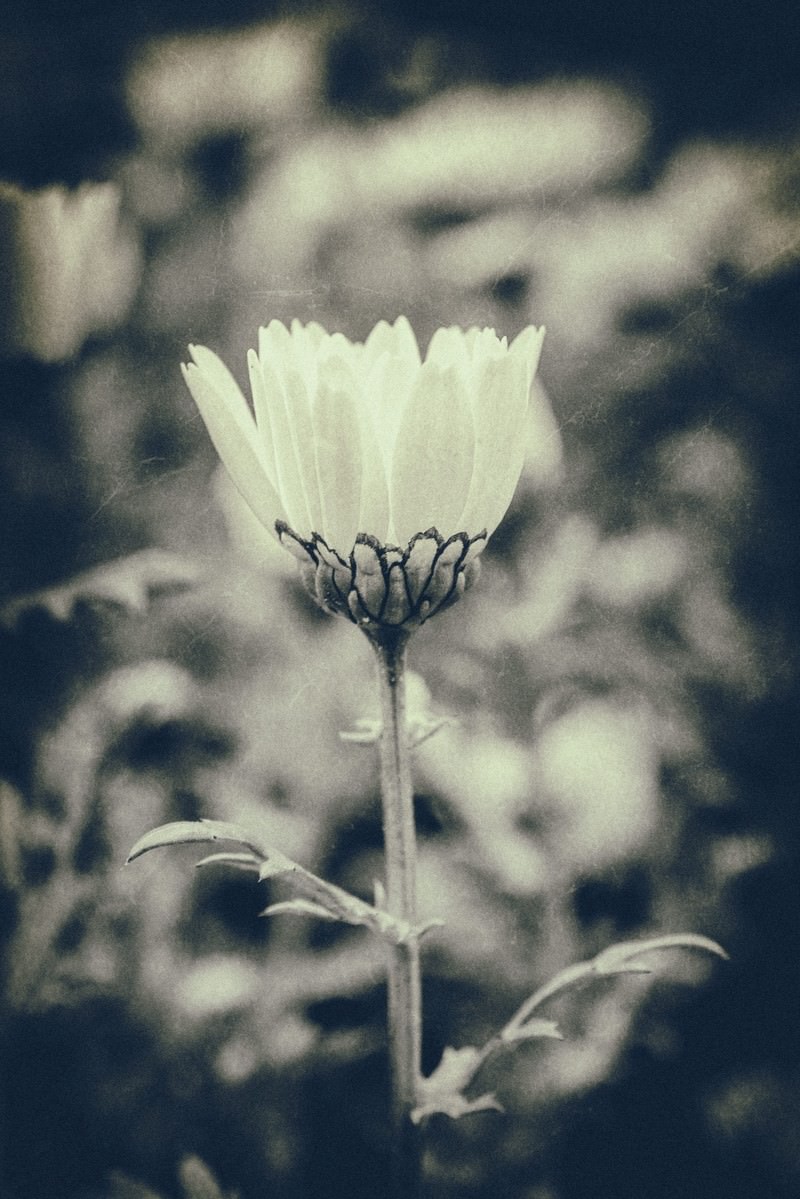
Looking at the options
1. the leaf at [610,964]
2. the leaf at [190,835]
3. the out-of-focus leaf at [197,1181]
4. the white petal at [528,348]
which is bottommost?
the out-of-focus leaf at [197,1181]

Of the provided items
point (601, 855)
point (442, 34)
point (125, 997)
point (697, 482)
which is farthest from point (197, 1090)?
point (442, 34)

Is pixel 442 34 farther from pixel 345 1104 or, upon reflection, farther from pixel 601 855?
pixel 345 1104

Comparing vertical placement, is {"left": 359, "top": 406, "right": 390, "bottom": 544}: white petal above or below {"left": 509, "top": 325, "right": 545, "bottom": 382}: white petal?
below

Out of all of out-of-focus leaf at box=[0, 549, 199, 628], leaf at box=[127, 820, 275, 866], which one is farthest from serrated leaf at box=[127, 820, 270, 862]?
out-of-focus leaf at box=[0, 549, 199, 628]

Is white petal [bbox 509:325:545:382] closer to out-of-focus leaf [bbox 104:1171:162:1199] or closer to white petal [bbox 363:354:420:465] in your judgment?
white petal [bbox 363:354:420:465]

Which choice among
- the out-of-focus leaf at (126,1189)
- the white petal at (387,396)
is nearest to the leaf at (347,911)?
the white petal at (387,396)

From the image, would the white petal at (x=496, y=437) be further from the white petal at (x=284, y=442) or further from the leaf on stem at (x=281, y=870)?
the leaf on stem at (x=281, y=870)
